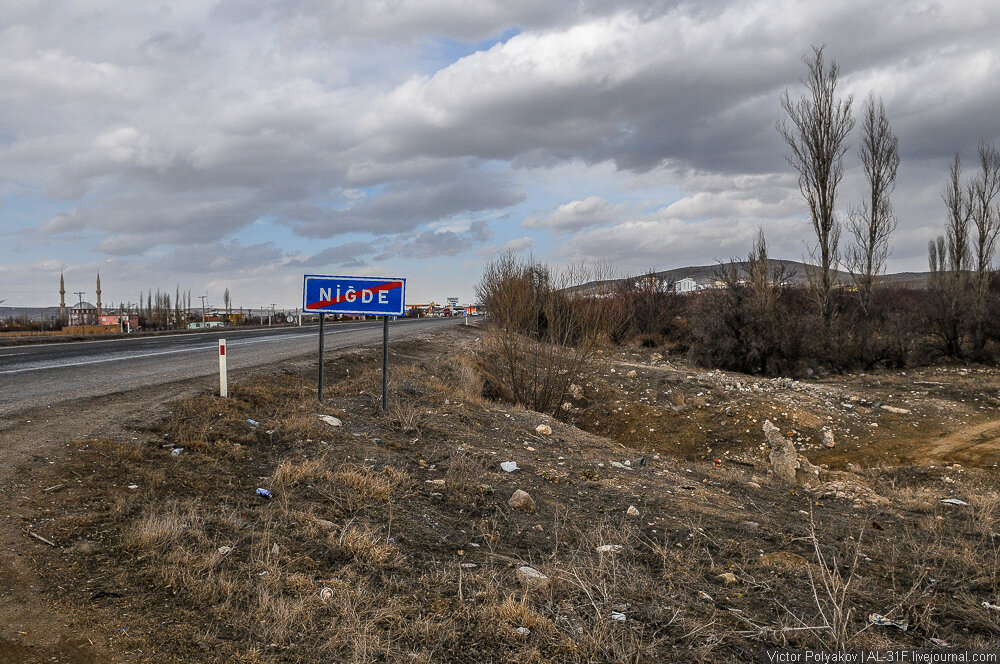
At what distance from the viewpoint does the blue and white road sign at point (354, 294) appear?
7750 mm

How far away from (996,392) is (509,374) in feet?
40.9

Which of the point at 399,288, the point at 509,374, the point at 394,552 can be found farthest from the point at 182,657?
the point at 509,374

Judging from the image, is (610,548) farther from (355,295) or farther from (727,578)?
(355,295)

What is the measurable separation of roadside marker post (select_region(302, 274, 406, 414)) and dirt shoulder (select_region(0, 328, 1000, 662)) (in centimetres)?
136

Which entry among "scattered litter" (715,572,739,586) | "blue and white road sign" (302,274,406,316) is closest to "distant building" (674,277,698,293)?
"blue and white road sign" (302,274,406,316)

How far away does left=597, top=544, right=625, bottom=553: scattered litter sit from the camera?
4.12 m

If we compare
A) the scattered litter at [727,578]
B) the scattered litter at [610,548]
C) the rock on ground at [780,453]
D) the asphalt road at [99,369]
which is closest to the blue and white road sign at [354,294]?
the asphalt road at [99,369]

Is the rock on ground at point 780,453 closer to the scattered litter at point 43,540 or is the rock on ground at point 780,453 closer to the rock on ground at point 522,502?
the rock on ground at point 522,502

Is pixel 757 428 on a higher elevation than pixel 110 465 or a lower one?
lower

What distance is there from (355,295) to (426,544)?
171 inches

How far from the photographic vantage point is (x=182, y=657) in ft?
8.62

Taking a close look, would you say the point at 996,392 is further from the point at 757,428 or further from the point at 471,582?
the point at 471,582

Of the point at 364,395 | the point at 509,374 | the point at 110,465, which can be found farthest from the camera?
the point at 509,374

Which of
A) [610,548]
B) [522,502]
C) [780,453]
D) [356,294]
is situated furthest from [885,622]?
[780,453]
